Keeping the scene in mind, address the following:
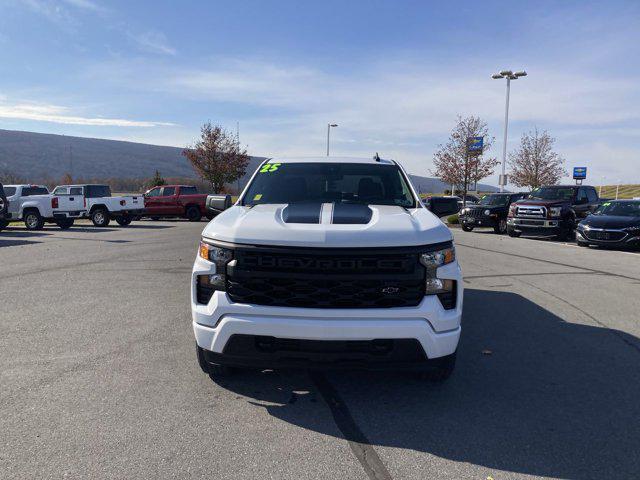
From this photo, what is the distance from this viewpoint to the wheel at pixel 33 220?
2105cm

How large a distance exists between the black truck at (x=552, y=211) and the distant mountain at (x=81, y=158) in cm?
9316

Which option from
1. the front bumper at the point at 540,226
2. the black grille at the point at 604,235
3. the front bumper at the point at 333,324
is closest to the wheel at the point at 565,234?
the front bumper at the point at 540,226

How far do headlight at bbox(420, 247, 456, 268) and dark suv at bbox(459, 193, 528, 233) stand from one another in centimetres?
1897

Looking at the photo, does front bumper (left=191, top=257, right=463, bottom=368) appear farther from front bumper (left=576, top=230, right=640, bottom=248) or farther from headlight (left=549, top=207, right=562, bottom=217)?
headlight (left=549, top=207, right=562, bottom=217)

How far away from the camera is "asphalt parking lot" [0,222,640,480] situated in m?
2.88

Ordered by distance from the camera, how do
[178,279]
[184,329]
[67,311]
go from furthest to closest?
1. [178,279]
2. [67,311]
3. [184,329]

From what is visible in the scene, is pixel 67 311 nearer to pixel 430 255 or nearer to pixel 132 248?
pixel 430 255

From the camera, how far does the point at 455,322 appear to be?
3.52m

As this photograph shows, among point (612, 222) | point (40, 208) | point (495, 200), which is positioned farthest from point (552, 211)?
point (40, 208)

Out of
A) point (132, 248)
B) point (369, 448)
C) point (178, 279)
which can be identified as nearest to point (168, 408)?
point (369, 448)

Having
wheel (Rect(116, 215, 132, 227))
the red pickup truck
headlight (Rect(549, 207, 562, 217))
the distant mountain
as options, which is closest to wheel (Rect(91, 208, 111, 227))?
wheel (Rect(116, 215, 132, 227))

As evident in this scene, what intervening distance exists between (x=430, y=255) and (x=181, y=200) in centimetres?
2558

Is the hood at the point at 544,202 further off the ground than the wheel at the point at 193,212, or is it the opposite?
the hood at the point at 544,202

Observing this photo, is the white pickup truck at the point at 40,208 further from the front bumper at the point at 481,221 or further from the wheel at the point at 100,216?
the front bumper at the point at 481,221
